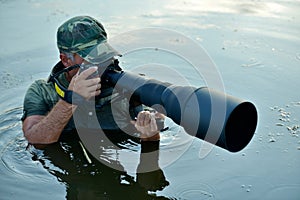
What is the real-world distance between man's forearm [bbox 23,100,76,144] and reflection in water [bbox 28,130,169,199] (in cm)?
9

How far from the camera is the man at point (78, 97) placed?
2.11 metres

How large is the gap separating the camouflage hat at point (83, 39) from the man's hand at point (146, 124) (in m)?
0.35

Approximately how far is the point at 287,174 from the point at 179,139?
2.17 feet

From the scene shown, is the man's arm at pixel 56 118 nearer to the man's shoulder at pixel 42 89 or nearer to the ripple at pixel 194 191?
the man's shoulder at pixel 42 89

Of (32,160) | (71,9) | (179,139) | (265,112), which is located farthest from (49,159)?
(71,9)

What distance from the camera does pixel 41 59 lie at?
12.9ft

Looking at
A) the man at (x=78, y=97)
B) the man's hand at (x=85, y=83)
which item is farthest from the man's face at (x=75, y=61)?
the man's hand at (x=85, y=83)

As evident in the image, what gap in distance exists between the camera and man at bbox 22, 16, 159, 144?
211cm

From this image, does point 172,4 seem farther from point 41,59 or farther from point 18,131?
point 18,131

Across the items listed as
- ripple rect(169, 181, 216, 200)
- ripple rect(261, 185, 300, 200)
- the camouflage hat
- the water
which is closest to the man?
the camouflage hat

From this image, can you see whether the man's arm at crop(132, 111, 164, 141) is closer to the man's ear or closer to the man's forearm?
the man's forearm

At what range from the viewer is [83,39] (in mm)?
2340

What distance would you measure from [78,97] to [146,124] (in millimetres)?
376

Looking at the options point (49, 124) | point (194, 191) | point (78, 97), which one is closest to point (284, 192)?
point (194, 191)
